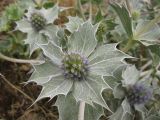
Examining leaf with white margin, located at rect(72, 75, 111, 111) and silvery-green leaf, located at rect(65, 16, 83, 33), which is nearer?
leaf with white margin, located at rect(72, 75, 111, 111)

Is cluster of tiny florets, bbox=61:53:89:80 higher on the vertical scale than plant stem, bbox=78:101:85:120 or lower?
higher

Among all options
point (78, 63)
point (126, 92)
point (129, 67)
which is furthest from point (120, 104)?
point (78, 63)

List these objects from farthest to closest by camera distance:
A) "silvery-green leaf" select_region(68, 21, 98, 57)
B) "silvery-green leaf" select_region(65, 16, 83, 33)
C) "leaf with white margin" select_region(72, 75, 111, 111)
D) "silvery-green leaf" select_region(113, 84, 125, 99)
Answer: "silvery-green leaf" select_region(65, 16, 83, 33), "silvery-green leaf" select_region(113, 84, 125, 99), "silvery-green leaf" select_region(68, 21, 98, 57), "leaf with white margin" select_region(72, 75, 111, 111)

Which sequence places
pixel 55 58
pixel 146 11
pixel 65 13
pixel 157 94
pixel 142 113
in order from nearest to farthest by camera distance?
pixel 55 58
pixel 142 113
pixel 157 94
pixel 146 11
pixel 65 13

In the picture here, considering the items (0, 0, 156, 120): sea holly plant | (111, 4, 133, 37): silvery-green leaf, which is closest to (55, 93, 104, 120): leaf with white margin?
(0, 0, 156, 120): sea holly plant

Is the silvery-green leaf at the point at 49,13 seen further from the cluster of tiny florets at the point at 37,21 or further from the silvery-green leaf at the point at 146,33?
the silvery-green leaf at the point at 146,33

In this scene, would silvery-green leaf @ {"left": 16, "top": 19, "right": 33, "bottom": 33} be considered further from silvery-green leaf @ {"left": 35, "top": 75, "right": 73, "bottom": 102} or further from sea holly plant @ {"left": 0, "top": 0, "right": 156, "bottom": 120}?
silvery-green leaf @ {"left": 35, "top": 75, "right": 73, "bottom": 102}

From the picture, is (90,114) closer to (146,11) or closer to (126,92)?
(126,92)
